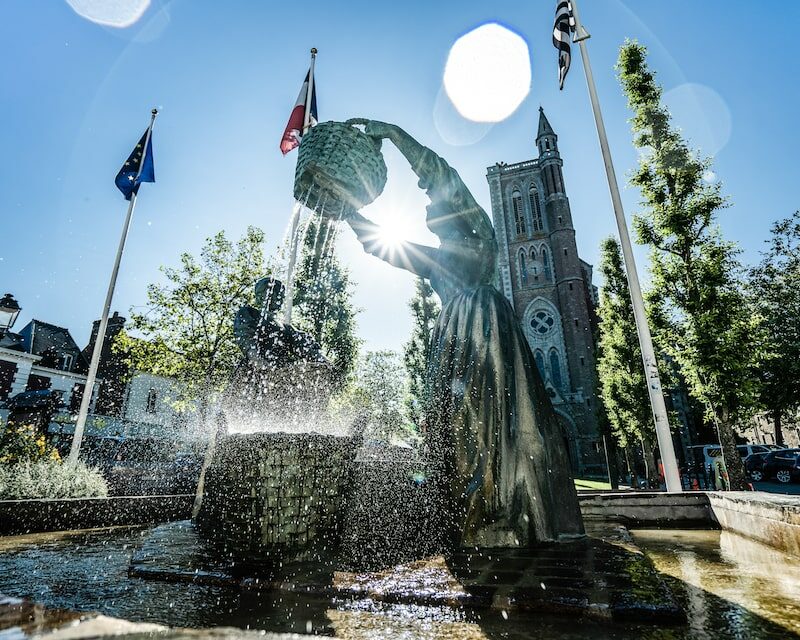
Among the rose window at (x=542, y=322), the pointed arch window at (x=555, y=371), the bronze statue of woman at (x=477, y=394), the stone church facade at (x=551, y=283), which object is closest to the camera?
the bronze statue of woman at (x=477, y=394)

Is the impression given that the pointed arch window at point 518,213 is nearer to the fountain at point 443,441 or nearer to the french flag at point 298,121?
the french flag at point 298,121

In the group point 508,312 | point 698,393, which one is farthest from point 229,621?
point 698,393

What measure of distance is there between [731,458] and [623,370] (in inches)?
427

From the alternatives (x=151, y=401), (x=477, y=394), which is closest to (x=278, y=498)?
(x=477, y=394)

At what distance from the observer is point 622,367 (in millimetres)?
20969

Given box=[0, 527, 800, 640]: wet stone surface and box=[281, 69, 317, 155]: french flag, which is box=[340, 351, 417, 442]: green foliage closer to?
box=[281, 69, 317, 155]: french flag

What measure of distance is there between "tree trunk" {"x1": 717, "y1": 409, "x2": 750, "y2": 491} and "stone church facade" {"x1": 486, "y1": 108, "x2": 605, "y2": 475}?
855 inches

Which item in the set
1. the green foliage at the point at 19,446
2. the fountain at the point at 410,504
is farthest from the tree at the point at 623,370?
the green foliage at the point at 19,446

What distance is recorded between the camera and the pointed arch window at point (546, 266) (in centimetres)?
4002

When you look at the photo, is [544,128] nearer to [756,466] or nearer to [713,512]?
[756,466]

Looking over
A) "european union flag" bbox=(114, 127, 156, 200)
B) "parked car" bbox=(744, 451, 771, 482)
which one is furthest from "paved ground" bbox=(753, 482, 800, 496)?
"european union flag" bbox=(114, 127, 156, 200)

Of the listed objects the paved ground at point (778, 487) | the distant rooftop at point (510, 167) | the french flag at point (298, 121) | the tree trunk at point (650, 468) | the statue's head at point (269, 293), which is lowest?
the paved ground at point (778, 487)

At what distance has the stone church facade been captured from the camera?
3469 cm

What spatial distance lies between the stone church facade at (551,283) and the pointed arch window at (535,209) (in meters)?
0.10
